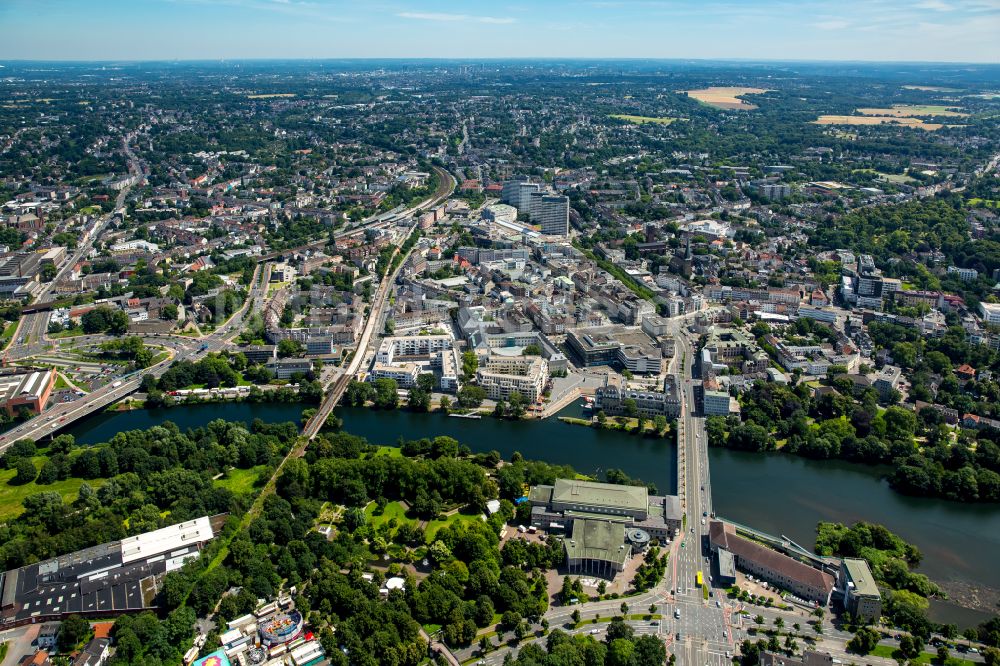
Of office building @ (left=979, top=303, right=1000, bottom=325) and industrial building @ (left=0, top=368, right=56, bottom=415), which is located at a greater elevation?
office building @ (left=979, top=303, right=1000, bottom=325)

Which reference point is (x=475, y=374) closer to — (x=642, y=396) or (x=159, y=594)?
(x=642, y=396)

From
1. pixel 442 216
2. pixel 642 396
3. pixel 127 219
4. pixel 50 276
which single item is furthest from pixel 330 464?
pixel 127 219

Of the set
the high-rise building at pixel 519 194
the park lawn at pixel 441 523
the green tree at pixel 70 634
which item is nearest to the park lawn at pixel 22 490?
the green tree at pixel 70 634

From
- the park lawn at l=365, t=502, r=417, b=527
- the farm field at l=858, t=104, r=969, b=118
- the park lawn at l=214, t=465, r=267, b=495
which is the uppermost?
the farm field at l=858, t=104, r=969, b=118

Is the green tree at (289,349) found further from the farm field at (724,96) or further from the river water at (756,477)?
the farm field at (724,96)

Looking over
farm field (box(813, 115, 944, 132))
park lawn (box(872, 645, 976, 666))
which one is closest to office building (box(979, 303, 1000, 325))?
park lawn (box(872, 645, 976, 666))

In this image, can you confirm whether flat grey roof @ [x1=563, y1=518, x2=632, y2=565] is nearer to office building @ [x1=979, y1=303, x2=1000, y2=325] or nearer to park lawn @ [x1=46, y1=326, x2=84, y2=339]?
office building @ [x1=979, y1=303, x2=1000, y2=325]

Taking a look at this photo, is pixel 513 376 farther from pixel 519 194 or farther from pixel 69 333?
pixel 519 194
